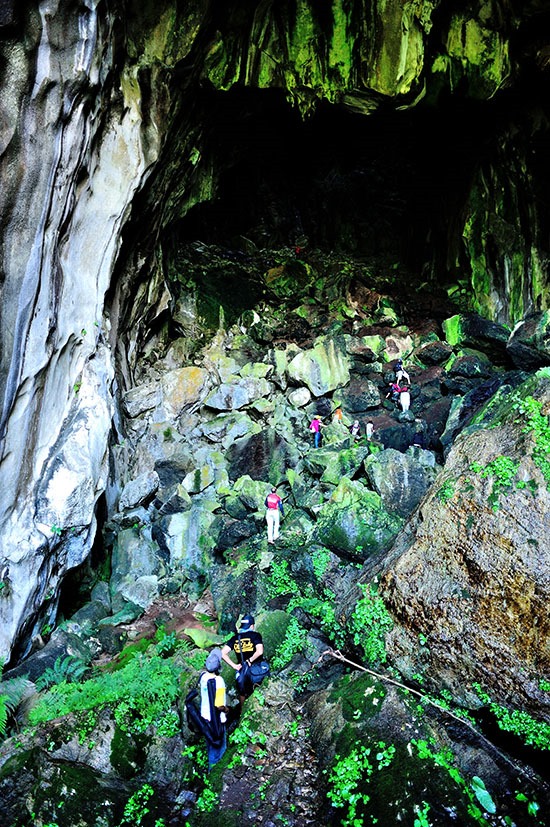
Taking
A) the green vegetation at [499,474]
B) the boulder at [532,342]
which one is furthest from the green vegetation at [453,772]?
the boulder at [532,342]

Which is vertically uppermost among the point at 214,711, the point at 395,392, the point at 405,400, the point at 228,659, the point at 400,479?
the point at 395,392

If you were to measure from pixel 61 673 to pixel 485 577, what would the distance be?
21.5 feet

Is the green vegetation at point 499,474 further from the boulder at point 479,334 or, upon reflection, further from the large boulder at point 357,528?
the boulder at point 479,334

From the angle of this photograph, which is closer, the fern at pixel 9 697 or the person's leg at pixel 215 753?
the person's leg at pixel 215 753

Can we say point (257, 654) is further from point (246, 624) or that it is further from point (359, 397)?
point (359, 397)

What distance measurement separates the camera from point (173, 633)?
8.22 metres

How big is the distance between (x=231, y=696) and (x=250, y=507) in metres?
6.26

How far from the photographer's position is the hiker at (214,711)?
4.80 metres

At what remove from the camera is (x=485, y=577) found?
473 centimetres

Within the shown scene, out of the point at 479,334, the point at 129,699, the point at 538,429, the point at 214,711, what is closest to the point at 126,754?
the point at 129,699

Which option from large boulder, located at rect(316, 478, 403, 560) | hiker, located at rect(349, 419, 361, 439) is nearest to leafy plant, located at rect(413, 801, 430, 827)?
large boulder, located at rect(316, 478, 403, 560)

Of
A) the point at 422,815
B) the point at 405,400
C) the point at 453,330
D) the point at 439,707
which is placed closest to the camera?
the point at 422,815

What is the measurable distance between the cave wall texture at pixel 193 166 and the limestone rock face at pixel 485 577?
22.8 ft

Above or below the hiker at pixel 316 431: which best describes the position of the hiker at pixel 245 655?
below
